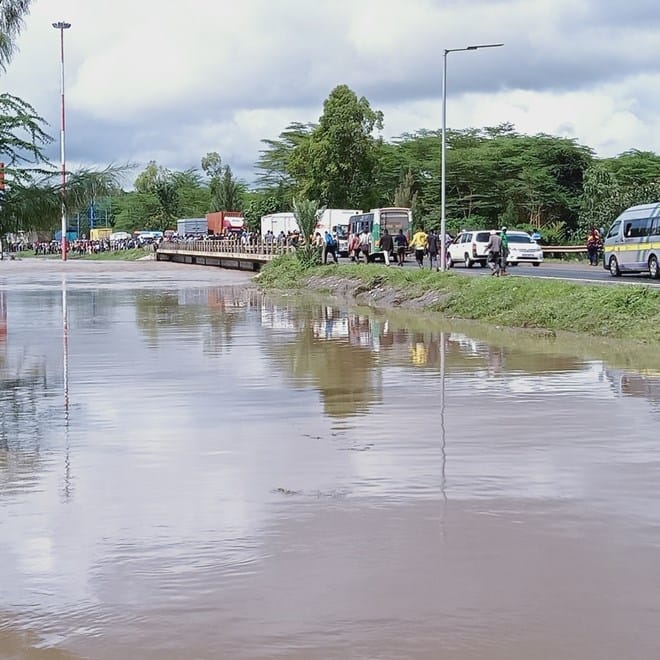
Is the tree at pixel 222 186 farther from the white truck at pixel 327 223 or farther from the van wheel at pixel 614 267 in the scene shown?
the van wheel at pixel 614 267

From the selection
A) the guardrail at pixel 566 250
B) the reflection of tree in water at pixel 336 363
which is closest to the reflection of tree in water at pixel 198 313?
the reflection of tree in water at pixel 336 363

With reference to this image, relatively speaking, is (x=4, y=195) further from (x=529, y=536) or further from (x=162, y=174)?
(x=162, y=174)

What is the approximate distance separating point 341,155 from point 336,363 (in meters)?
51.5

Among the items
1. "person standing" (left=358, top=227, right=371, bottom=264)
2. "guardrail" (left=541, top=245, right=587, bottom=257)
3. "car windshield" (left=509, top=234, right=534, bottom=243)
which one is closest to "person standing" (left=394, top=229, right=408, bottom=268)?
"person standing" (left=358, top=227, right=371, bottom=264)

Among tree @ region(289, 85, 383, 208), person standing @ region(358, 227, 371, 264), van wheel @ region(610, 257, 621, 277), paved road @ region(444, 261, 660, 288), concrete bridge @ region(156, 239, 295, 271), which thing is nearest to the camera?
paved road @ region(444, 261, 660, 288)

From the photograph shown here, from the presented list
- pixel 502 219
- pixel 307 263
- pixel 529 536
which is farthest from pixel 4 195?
pixel 502 219

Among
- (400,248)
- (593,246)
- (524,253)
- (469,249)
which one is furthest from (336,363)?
(400,248)

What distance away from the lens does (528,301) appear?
26156mm

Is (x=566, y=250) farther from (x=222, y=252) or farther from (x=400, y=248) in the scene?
(x=222, y=252)

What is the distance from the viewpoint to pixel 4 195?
29.9 ft

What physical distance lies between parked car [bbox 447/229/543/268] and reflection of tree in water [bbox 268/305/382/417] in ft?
57.5

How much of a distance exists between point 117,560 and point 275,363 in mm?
11575

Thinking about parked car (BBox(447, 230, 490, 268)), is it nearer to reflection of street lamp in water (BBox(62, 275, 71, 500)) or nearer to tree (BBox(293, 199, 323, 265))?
tree (BBox(293, 199, 323, 265))

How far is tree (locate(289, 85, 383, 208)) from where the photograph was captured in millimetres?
68312
